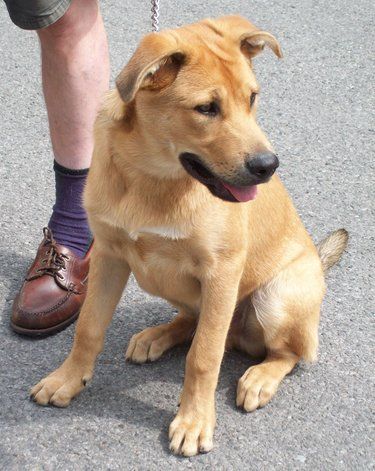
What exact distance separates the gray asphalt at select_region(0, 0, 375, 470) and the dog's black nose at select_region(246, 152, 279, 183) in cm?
98

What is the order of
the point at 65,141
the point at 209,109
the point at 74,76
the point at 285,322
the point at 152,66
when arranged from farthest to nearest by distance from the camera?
the point at 65,141
the point at 74,76
the point at 285,322
the point at 209,109
the point at 152,66

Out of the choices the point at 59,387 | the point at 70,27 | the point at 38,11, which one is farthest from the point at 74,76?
the point at 59,387

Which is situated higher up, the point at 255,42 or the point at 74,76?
the point at 255,42

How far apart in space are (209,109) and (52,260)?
130 cm

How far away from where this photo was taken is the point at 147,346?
330cm

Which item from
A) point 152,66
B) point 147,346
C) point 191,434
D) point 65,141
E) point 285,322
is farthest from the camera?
point 65,141

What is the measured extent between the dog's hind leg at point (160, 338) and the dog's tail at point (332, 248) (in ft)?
2.31

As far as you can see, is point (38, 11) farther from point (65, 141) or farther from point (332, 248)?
point (332, 248)

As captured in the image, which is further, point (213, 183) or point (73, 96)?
point (73, 96)

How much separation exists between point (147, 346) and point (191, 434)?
20.9 inches

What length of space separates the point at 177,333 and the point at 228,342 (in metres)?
0.21

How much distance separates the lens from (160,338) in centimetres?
334

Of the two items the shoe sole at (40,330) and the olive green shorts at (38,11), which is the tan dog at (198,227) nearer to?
the shoe sole at (40,330)

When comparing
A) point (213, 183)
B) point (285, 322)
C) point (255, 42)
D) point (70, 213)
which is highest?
point (255, 42)
